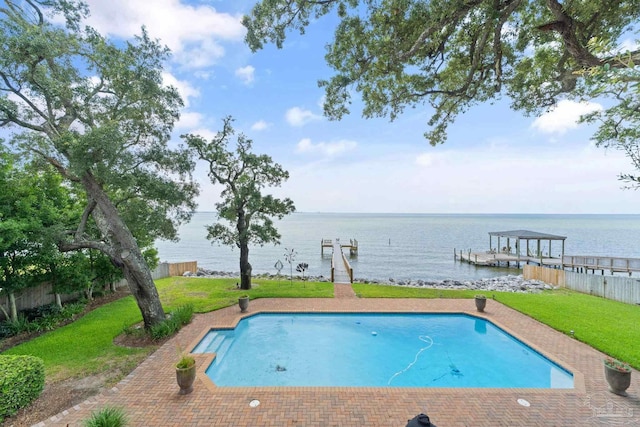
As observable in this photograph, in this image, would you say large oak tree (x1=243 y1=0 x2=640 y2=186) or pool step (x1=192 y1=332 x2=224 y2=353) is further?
pool step (x1=192 y1=332 x2=224 y2=353)

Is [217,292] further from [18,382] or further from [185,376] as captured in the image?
[18,382]

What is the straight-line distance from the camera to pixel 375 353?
28.0 feet

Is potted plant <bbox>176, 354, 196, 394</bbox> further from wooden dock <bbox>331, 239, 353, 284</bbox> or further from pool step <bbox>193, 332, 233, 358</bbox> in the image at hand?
wooden dock <bbox>331, 239, 353, 284</bbox>

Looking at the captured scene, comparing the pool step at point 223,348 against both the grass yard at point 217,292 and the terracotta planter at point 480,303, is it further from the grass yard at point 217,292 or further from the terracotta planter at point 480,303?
the terracotta planter at point 480,303

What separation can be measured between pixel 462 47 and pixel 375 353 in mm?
9897

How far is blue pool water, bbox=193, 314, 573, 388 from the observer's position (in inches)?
275

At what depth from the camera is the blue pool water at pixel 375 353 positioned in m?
6.98

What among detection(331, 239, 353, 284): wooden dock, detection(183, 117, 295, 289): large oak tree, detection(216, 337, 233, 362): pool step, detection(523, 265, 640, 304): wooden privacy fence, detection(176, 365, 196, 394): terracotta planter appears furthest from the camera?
detection(331, 239, 353, 284): wooden dock

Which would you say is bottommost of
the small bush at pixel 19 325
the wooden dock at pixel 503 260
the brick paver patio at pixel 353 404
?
the wooden dock at pixel 503 260

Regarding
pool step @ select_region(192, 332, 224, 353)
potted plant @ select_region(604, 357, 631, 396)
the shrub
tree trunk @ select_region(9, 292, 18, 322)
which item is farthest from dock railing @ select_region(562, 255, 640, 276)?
tree trunk @ select_region(9, 292, 18, 322)

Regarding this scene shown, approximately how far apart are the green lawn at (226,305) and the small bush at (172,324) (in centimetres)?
63

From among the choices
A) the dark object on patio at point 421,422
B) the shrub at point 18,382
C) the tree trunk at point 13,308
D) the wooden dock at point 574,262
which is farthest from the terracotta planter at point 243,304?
the wooden dock at point 574,262

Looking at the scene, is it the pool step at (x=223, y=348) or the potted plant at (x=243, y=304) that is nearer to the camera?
the pool step at (x=223, y=348)

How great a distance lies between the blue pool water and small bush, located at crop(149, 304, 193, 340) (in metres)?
1.13
